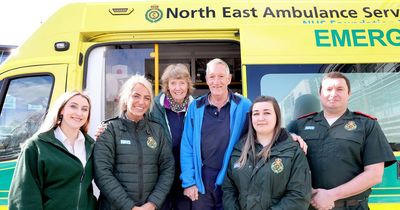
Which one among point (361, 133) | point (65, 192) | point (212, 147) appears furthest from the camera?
point (212, 147)

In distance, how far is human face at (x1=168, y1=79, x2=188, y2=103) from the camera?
9.53ft

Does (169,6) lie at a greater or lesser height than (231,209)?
greater

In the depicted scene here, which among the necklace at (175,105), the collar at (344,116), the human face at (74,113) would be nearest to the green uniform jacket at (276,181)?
the collar at (344,116)

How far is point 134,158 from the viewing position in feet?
8.45

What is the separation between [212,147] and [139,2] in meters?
1.82

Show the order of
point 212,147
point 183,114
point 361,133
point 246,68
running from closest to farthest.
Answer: point 361,133 → point 212,147 → point 183,114 → point 246,68

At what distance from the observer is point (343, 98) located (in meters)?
2.62

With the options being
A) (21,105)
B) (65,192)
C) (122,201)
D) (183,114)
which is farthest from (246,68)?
(21,105)

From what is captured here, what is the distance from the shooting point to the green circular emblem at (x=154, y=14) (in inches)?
142

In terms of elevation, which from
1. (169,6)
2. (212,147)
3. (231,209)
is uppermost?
(169,6)

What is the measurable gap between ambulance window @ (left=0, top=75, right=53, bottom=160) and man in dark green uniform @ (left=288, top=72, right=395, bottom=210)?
2552 millimetres

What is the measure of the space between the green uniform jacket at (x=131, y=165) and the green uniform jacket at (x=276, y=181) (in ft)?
1.84

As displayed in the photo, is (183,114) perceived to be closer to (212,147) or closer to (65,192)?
(212,147)

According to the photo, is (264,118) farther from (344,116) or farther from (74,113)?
(74,113)
